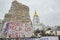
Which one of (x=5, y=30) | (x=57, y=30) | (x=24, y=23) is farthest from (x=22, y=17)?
(x=57, y=30)

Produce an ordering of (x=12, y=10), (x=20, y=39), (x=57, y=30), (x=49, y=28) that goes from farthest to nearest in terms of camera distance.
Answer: (x=49, y=28)
(x=57, y=30)
(x=12, y=10)
(x=20, y=39)

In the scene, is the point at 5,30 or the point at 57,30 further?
the point at 57,30

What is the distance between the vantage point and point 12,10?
61.7 ft

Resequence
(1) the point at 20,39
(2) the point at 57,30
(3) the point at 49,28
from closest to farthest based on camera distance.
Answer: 1. (1) the point at 20,39
2. (2) the point at 57,30
3. (3) the point at 49,28

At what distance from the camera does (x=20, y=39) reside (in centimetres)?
1748

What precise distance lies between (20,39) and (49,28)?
5.18 meters

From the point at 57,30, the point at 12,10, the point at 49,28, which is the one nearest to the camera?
the point at 12,10

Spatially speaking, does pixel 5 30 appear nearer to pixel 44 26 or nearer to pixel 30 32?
pixel 30 32

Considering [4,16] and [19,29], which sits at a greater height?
[4,16]

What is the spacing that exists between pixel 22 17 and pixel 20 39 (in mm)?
2160

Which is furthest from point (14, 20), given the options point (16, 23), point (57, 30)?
point (57, 30)

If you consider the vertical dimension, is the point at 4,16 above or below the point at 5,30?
above

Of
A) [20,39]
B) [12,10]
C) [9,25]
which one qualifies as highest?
[12,10]

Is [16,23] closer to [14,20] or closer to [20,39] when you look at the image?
[14,20]
